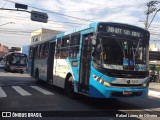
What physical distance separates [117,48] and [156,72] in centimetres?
2848

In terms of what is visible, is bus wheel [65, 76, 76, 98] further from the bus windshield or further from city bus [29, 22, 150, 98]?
the bus windshield

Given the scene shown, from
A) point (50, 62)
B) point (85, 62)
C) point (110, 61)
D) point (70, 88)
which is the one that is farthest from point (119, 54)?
point (50, 62)

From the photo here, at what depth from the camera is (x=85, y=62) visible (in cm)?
1380

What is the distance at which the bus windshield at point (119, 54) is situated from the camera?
1271 centimetres

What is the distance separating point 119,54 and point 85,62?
63.6 inches

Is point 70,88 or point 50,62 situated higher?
point 50,62

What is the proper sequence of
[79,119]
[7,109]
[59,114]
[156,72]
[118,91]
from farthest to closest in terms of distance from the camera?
[156,72] < [118,91] < [7,109] < [59,114] < [79,119]

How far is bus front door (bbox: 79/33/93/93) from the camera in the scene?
13469 mm

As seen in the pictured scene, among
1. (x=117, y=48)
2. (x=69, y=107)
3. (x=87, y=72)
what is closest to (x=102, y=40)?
(x=117, y=48)

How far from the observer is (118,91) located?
500 inches

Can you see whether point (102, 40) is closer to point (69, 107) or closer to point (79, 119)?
point (69, 107)

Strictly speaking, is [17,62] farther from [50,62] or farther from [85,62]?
[85,62]

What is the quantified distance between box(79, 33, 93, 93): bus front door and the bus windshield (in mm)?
716

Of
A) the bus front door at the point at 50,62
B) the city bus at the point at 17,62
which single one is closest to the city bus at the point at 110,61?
the bus front door at the point at 50,62
